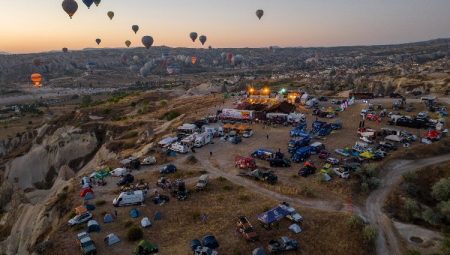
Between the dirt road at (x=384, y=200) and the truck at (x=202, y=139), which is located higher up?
the truck at (x=202, y=139)

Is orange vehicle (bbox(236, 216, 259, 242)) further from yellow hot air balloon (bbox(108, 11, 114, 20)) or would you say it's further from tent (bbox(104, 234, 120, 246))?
yellow hot air balloon (bbox(108, 11, 114, 20))

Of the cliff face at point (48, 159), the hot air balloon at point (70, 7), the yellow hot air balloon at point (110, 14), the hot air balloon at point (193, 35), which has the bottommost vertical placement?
the cliff face at point (48, 159)

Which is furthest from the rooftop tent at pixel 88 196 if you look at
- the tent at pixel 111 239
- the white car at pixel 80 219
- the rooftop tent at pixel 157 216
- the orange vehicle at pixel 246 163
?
the orange vehicle at pixel 246 163

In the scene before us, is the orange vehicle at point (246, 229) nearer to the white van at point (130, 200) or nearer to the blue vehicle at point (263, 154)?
the white van at point (130, 200)

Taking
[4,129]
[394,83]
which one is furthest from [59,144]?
[394,83]

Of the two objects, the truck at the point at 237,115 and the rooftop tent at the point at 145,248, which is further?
the truck at the point at 237,115

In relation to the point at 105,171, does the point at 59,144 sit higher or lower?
lower

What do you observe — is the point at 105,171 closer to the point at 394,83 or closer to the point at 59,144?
the point at 59,144
